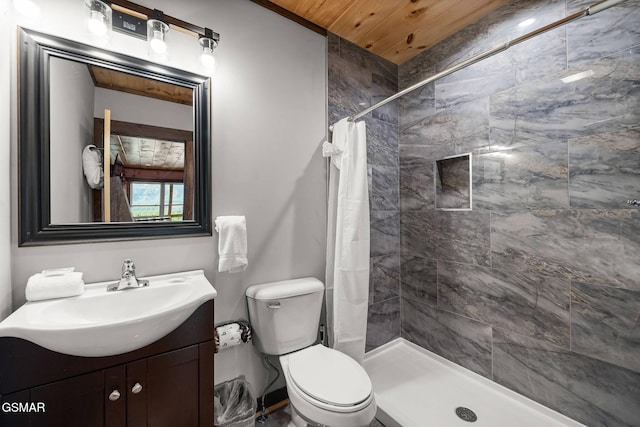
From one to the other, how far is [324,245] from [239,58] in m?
1.31

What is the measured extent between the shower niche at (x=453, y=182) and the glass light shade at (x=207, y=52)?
5.58 feet

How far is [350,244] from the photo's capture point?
5.36ft

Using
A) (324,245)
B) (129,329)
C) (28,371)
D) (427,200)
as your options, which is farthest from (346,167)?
(28,371)

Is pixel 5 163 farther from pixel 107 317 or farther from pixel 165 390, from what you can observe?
pixel 165 390

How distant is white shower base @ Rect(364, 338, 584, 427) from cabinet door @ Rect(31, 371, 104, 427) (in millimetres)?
1441

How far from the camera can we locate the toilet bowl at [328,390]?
109 centimetres

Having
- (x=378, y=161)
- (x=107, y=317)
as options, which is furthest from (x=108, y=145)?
Result: (x=378, y=161)

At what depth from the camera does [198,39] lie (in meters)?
1.41

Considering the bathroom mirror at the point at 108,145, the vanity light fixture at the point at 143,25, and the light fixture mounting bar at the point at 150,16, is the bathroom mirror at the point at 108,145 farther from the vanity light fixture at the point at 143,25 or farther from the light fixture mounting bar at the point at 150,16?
the light fixture mounting bar at the point at 150,16

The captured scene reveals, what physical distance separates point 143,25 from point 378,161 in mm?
1707

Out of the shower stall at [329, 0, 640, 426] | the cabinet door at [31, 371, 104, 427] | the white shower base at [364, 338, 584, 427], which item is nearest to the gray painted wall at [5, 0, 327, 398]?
the shower stall at [329, 0, 640, 426]

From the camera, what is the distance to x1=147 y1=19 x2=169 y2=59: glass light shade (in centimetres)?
125

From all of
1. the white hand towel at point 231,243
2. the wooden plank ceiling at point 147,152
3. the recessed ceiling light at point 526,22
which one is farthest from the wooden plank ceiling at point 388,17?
the white hand towel at point 231,243

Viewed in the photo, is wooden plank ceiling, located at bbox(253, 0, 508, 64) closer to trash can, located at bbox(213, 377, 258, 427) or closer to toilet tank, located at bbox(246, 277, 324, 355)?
toilet tank, located at bbox(246, 277, 324, 355)
